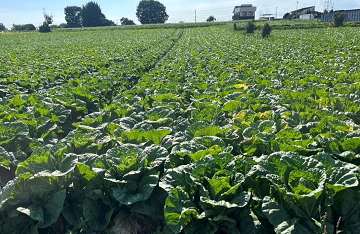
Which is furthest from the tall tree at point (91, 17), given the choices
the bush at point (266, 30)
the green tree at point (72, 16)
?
the bush at point (266, 30)

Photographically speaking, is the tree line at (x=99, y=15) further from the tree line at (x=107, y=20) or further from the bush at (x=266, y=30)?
the bush at (x=266, y=30)

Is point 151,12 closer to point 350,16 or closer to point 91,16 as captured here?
point 91,16

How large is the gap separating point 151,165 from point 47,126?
281cm

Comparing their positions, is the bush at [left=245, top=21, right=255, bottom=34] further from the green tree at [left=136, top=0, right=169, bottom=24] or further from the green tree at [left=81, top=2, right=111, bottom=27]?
the green tree at [left=136, top=0, right=169, bottom=24]

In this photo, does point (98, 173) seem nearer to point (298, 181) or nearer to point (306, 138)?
point (298, 181)

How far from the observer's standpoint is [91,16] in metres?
95.0

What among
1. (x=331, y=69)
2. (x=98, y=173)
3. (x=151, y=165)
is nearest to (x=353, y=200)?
(x=151, y=165)

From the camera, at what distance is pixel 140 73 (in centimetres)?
1227

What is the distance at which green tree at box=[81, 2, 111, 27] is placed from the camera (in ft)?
310

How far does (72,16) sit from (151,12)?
95.6 ft

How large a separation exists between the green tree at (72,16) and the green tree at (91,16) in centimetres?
953

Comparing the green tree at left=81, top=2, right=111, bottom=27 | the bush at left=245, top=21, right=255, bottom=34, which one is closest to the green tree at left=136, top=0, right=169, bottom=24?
the green tree at left=81, top=2, right=111, bottom=27

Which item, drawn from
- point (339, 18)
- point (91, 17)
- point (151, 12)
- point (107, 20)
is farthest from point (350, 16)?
point (91, 17)

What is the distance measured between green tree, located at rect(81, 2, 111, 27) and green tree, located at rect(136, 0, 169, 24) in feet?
54.1
